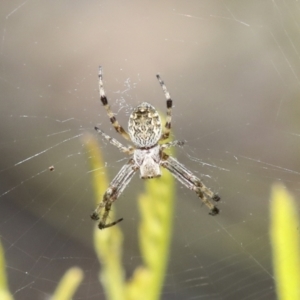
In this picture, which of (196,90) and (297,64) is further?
(196,90)

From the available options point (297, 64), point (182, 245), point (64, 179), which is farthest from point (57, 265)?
point (297, 64)

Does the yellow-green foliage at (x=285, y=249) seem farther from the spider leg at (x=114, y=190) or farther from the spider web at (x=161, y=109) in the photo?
the spider web at (x=161, y=109)

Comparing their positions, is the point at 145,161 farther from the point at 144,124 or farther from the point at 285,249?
the point at 285,249

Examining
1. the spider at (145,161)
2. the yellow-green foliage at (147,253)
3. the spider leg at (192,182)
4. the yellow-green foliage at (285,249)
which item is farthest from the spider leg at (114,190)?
the yellow-green foliage at (285,249)

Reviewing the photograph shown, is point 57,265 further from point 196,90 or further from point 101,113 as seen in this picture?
point 196,90

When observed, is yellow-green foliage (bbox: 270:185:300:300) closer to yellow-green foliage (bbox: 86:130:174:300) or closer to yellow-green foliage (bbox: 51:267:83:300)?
yellow-green foliage (bbox: 86:130:174:300)

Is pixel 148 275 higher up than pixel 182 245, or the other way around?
pixel 148 275
